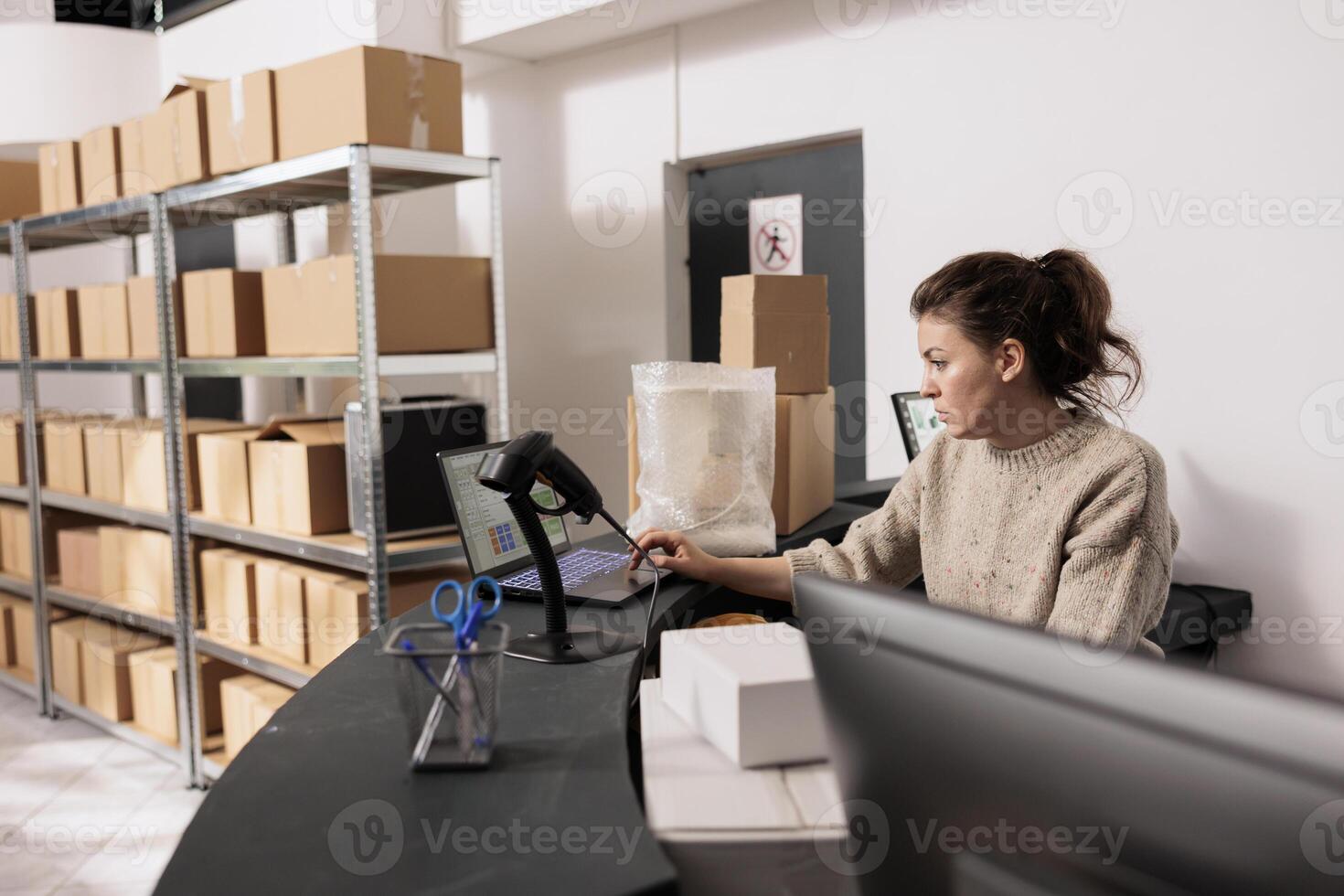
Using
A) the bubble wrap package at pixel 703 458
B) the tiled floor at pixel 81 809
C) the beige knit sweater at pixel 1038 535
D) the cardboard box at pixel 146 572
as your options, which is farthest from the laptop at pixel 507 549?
the cardboard box at pixel 146 572

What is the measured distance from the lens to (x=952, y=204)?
2779 millimetres

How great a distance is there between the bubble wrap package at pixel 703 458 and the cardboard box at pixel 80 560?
2672 mm

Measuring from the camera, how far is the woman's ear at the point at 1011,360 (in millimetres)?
1473

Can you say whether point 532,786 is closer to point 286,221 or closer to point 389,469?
point 389,469

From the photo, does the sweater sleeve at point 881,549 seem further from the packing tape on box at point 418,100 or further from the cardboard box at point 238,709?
the cardboard box at point 238,709

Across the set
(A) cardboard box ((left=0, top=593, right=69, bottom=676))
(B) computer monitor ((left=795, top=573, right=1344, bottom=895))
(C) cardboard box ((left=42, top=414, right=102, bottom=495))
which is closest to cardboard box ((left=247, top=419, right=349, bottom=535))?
(C) cardboard box ((left=42, top=414, right=102, bottom=495))

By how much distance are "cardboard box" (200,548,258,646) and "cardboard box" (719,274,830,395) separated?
1.69m

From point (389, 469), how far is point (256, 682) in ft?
3.26

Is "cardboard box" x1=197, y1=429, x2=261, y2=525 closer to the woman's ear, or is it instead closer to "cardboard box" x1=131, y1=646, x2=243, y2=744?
"cardboard box" x1=131, y1=646, x2=243, y2=744

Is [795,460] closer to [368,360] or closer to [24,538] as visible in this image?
[368,360]

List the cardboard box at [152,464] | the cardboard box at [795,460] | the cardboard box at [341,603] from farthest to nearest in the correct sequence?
the cardboard box at [152,464] → the cardboard box at [341,603] → the cardboard box at [795,460]

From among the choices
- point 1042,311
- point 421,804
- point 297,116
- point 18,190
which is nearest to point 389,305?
point 297,116

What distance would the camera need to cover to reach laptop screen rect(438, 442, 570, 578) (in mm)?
1496

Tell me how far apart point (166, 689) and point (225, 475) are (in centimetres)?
82
